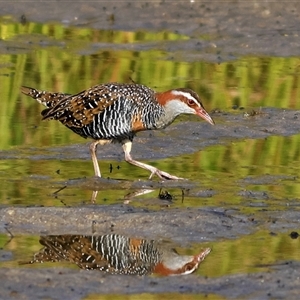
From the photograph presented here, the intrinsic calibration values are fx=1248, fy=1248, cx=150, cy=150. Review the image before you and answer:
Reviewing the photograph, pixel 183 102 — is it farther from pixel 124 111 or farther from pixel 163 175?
pixel 163 175

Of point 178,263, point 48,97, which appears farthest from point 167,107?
point 178,263

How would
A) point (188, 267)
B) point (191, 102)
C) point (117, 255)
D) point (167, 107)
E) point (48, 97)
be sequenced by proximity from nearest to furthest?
1. point (188, 267)
2. point (117, 255)
3. point (191, 102)
4. point (167, 107)
5. point (48, 97)

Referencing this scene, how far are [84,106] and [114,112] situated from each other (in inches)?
12.4

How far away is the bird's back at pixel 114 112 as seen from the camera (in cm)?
1152

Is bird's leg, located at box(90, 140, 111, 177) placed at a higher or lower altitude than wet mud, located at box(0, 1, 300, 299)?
higher

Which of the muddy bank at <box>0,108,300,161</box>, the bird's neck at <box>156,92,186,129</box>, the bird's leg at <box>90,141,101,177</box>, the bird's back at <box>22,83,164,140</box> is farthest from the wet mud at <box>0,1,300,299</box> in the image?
the bird's neck at <box>156,92,186,129</box>

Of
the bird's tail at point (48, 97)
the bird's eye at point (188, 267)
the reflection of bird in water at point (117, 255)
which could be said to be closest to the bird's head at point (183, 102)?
the bird's tail at point (48, 97)

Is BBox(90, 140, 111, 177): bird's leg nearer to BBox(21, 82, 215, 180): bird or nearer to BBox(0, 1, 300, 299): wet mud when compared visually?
BBox(21, 82, 215, 180): bird

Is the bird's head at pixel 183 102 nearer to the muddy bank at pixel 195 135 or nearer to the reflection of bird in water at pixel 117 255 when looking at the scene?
the muddy bank at pixel 195 135

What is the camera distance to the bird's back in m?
11.5

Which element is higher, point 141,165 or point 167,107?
point 167,107

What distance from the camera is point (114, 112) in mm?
11523

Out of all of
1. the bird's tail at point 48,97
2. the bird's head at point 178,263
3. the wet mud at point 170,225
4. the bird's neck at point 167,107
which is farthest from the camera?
the bird's tail at point 48,97

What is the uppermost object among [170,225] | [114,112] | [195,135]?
[114,112]
